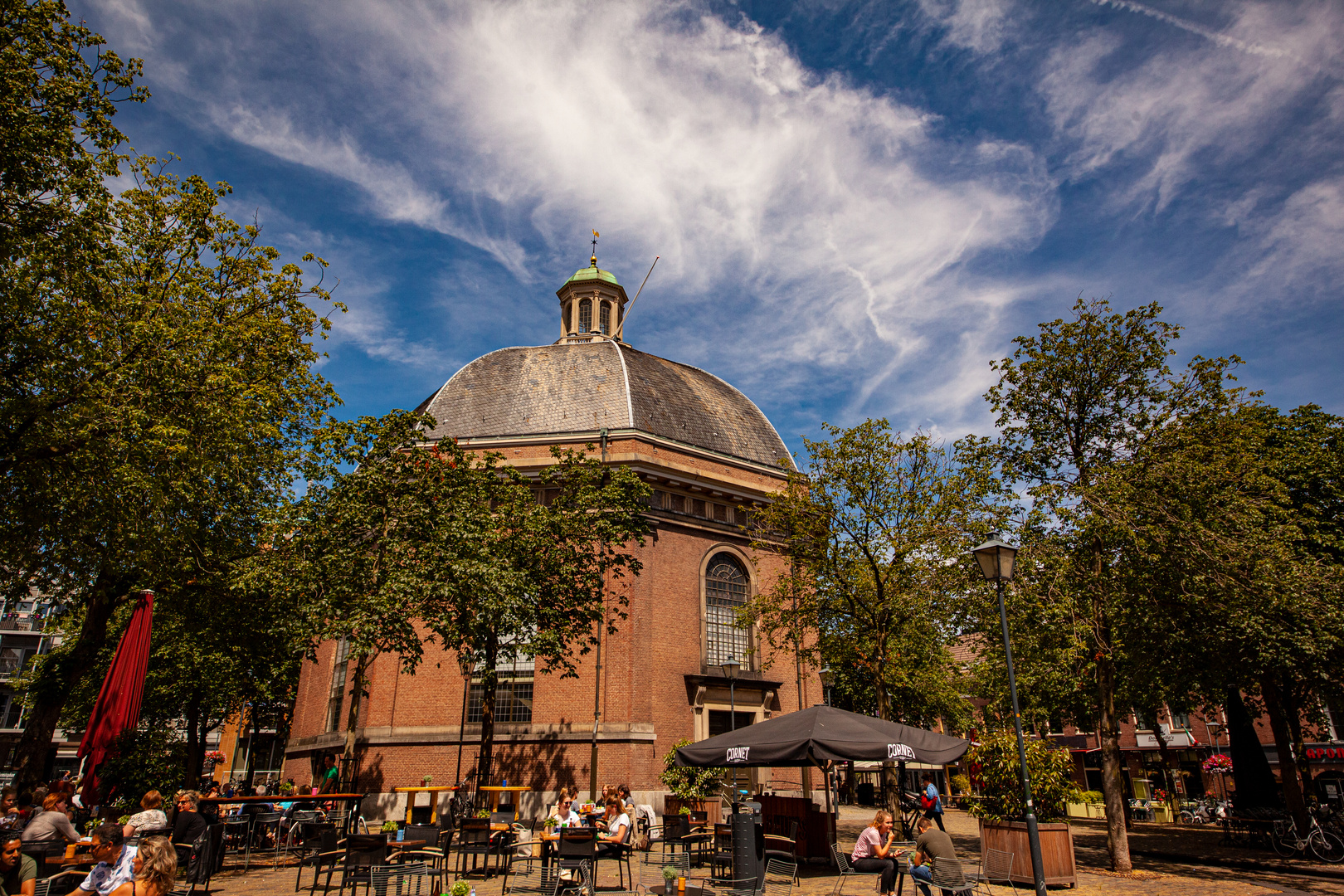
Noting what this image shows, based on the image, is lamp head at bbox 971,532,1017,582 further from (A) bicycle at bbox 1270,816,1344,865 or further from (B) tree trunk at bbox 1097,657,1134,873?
(A) bicycle at bbox 1270,816,1344,865

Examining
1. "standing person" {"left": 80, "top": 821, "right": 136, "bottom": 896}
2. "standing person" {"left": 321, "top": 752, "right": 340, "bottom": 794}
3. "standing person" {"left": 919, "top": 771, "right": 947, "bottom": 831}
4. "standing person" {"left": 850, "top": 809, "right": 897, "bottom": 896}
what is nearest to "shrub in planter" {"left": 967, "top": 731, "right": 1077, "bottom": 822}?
"standing person" {"left": 919, "top": 771, "right": 947, "bottom": 831}

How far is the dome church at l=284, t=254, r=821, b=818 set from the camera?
913 inches

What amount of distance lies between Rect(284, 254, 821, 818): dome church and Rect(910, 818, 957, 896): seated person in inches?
442

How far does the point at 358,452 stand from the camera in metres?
18.5

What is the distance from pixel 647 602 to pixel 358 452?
11.0m

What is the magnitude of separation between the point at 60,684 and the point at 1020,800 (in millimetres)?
20872

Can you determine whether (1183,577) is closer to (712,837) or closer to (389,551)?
(712,837)

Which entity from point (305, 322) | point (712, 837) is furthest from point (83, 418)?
point (712, 837)

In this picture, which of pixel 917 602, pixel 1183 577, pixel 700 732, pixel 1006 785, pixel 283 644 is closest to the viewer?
pixel 1006 785

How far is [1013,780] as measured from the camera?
14023mm

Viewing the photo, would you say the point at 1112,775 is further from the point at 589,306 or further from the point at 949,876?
the point at 589,306

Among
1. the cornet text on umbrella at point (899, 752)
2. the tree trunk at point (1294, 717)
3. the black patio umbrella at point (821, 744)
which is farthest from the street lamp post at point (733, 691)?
the tree trunk at point (1294, 717)

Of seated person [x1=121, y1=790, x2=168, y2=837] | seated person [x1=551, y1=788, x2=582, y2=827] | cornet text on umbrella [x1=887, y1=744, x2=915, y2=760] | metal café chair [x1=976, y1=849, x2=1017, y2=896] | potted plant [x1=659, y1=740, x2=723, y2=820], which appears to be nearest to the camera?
seated person [x1=121, y1=790, x2=168, y2=837]

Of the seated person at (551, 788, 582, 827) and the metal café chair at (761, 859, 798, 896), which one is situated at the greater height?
the seated person at (551, 788, 582, 827)
